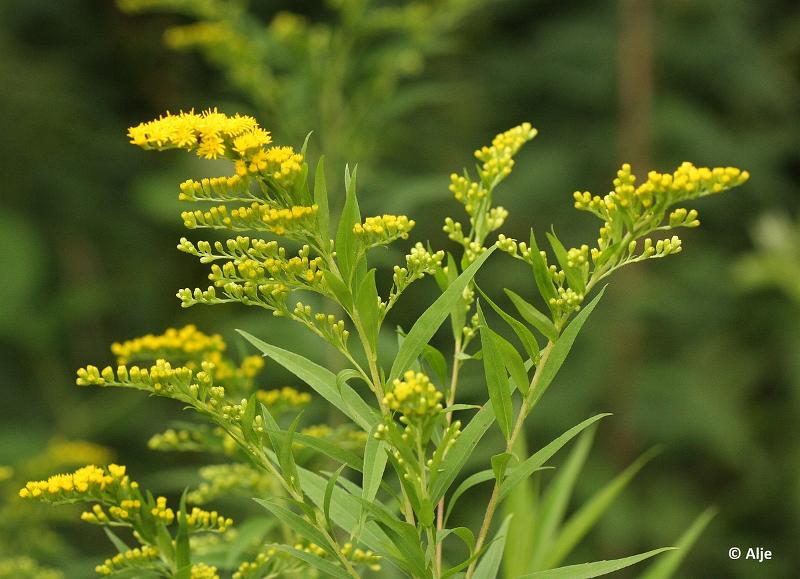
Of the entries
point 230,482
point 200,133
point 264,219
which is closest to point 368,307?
point 264,219

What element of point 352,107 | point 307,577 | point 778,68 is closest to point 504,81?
point 778,68

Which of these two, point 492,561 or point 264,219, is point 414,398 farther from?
point 492,561

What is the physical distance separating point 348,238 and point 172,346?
0.42 m

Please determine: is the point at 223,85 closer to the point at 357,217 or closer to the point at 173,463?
the point at 173,463

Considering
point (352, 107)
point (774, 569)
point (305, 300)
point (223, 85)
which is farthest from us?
point (223, 85)

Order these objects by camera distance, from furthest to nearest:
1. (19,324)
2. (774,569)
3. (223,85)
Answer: (223,85), (19,324), (774,569)

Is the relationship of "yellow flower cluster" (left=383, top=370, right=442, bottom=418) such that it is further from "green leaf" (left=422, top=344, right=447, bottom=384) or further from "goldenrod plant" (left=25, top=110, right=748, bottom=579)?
"green leaf" (left=422, top=344, right=447, bottom=384)

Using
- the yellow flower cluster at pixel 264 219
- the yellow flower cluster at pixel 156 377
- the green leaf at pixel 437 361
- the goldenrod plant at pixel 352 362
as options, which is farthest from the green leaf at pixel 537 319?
the yellow flower cluster at pixel 156 377

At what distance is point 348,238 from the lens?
100 centimetres

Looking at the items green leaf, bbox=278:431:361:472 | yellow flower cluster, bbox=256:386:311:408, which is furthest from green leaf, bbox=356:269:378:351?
yellow flower cluster, bbox=256:386:311:408

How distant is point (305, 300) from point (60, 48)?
350 centimetres

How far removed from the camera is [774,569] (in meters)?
3.95

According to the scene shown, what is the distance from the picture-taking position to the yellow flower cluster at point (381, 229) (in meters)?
1.01

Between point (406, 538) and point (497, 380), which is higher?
point (497, 380)
